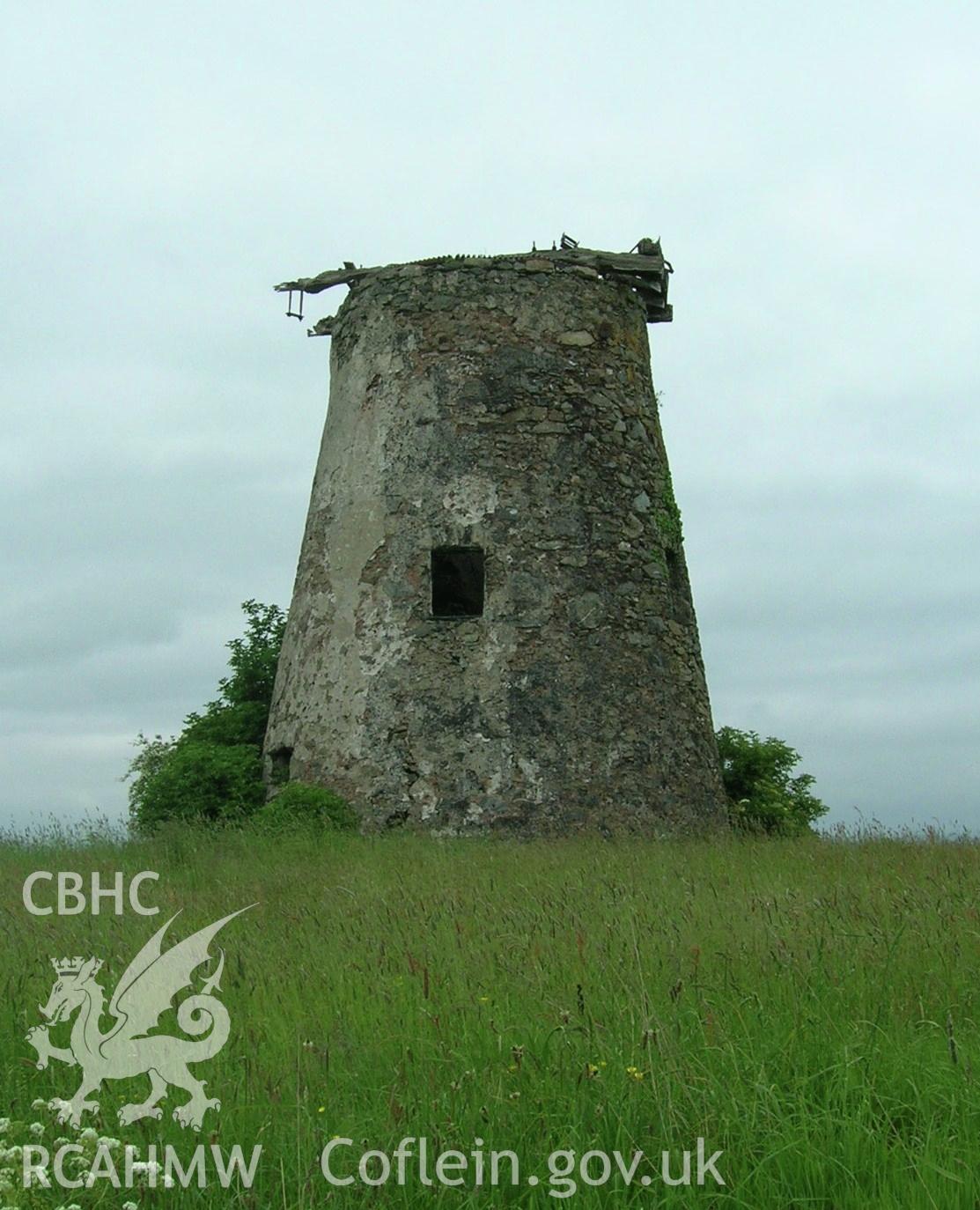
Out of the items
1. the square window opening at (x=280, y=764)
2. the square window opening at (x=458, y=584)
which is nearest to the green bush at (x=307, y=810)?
the square window opening at (x=280, y=764)

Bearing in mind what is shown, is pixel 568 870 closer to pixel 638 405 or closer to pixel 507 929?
pixel 507 929

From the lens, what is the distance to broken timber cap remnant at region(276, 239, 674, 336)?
14023mm

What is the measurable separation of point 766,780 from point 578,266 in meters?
6.89

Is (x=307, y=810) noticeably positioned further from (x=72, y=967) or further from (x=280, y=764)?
(x=72, y=967)

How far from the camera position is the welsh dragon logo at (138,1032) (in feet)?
13.3

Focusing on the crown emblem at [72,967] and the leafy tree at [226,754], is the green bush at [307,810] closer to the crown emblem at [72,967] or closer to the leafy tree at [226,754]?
the leafy tree at [226,754]

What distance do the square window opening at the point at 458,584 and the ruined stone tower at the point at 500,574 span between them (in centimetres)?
182

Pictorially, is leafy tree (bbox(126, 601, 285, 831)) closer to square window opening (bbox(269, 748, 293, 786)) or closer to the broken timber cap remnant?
square window opening (bbox(269, 748, 293, 786))

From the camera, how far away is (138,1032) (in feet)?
15.8

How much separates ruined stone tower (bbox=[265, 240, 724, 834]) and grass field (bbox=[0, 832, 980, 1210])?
204 inches

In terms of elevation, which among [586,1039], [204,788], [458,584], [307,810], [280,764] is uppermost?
[458,584]

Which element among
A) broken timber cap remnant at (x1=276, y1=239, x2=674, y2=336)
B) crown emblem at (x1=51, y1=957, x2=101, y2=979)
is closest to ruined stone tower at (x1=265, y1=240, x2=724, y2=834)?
broken timber cap remnant at (x1=276, y1=239, x2=674, y2=336)

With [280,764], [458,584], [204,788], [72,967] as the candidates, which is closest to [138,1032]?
[72,967]

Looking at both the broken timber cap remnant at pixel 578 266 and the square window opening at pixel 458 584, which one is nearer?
the broken timber cap remnant at pixel 578 266
